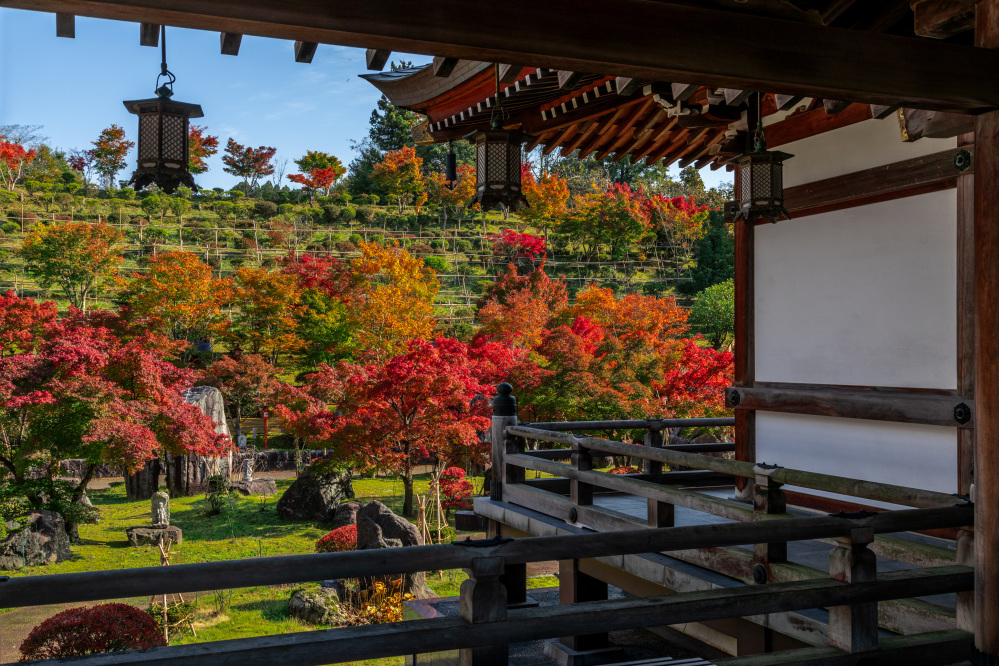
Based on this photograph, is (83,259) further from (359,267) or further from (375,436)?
(375,436)

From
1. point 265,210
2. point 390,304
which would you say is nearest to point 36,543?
point 390,304

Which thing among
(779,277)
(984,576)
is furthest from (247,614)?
(984,576)

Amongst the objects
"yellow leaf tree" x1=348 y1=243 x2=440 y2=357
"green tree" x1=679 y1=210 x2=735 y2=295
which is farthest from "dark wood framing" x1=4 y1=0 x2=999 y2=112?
"green tree" x1=679 y1=210 x2=735 y2=295

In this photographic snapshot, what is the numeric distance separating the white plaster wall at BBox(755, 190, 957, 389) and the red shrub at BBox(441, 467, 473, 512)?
9846mm

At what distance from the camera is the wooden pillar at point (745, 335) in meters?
5.65

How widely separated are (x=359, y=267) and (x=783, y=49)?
62.8ft

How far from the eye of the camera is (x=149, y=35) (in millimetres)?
2605

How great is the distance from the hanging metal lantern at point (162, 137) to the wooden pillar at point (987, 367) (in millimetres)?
3330

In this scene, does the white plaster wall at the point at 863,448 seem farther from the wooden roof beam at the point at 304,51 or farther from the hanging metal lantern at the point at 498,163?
the wooden roof beam at the point at 304,51

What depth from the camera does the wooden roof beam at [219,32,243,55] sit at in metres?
2.51

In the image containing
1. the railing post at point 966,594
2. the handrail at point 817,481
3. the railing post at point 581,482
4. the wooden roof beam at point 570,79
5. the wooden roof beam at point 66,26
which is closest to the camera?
the wooden roof beam at point 66,26

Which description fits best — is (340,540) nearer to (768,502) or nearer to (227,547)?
(227,547)

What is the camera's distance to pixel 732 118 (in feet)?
15.4

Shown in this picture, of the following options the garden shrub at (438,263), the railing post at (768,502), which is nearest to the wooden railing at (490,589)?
the railing post at (768,502)
